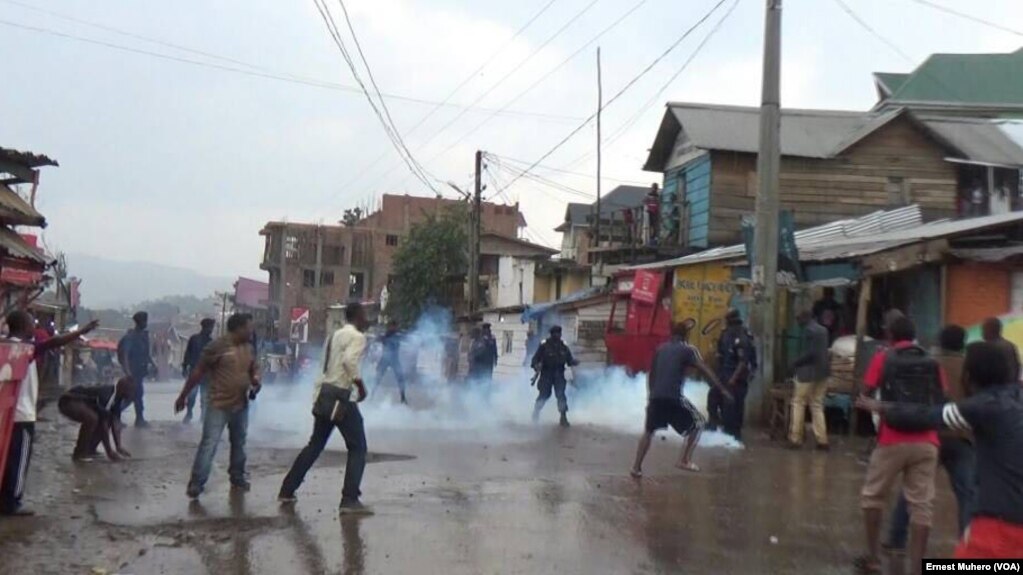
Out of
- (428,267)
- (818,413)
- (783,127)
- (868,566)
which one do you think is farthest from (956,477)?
(428,267)

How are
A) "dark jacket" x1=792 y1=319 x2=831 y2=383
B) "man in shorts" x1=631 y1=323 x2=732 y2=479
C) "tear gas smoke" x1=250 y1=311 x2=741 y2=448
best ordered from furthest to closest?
1. "tear gas smoke" x1=250 y1=311 x2=741 y2=448
2. "dark jacket" x1=792 y1=319 x2=831 y2=383
3. "man in shorts" x1=631 y1=323 x2=732 y2=479

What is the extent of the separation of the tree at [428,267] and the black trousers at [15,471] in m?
42.3

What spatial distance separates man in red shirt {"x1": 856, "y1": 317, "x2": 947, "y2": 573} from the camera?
7012mm

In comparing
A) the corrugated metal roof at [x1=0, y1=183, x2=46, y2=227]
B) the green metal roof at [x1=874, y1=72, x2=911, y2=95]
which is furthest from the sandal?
the green metal roof at [x1=874, y1=72, x2=911, y2=95]

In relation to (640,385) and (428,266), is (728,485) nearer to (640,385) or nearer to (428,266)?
(640,385)

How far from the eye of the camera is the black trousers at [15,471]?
Result: 853 centimetres

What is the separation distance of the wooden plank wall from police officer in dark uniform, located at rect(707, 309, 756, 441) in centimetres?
1189

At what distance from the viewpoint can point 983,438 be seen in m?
4.79

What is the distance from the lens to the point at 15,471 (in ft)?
28.0

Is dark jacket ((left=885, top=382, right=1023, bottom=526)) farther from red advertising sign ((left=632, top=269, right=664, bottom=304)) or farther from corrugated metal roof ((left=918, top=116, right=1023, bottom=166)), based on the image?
corrugated metal roof ((left=918, top=116, right=1023, bottom=166))

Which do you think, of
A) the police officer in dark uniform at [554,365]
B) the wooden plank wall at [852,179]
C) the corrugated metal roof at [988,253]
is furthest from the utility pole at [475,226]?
the corrugated metal roof at [988,253]

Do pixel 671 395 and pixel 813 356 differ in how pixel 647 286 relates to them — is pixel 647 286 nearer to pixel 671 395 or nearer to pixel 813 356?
pixel 813 356

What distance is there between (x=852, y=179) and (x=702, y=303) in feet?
27.1

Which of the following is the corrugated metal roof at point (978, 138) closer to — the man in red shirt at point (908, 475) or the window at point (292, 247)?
the man in red shirt at point (908, 475)
